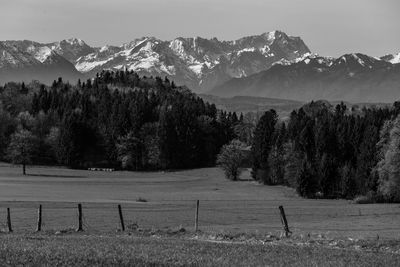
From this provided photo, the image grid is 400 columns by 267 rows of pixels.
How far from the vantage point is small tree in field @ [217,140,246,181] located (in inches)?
6924

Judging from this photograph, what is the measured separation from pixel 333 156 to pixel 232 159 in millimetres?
37099

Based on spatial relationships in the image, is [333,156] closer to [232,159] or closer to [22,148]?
[232,159]

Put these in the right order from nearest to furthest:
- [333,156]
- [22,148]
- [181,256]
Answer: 1. [181,256]
2. [333,156]
3. [22,148]

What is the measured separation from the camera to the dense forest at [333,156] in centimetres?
11102

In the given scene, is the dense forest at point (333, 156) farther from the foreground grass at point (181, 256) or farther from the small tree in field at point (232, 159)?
the foreground grass at point (181, 256)

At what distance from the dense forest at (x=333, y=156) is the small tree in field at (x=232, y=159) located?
16.2ft

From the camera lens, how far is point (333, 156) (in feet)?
489

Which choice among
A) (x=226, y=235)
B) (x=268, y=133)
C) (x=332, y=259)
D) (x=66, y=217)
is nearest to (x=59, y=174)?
(x=268, y=133)

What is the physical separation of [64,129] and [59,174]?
2427 centimetres

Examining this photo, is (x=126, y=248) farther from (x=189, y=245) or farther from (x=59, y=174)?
(x=59, y=174)

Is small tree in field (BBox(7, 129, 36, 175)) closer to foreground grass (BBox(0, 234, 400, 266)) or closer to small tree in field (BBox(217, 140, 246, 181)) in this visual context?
small tree in field (BBox(217, 140, 246, 181))

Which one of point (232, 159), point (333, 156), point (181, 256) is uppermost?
point (333, 156)

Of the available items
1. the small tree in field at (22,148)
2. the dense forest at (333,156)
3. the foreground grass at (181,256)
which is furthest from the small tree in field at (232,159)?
the foreground grass at (181,256)

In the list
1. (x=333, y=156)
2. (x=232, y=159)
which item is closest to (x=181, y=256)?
(x=333, y=156)
